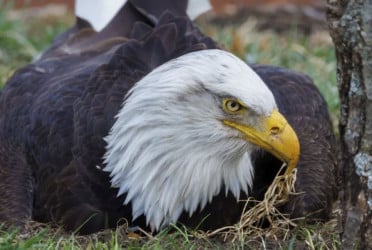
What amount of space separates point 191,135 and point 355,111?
108 centimetres

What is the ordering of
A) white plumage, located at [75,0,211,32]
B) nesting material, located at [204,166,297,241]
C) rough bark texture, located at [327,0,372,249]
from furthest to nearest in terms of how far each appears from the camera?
white plumage, located at [75,0,211,32] < nesting material, located at [204,166,297,241] < rough bark texture, located at [327,0,372,249]

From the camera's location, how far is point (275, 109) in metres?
5.26

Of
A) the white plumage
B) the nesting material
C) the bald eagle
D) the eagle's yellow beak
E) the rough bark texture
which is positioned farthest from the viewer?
the white plumage

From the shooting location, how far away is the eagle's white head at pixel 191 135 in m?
5.23

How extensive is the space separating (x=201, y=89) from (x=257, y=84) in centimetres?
32

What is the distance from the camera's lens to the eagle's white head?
5.23 metres

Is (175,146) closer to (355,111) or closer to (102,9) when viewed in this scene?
(355,111)

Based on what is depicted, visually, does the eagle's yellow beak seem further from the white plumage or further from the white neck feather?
the white plumage

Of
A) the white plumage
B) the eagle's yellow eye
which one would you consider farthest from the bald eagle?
the white plumage

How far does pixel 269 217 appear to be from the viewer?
5645mm

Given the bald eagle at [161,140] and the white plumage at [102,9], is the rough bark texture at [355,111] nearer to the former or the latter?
the bald eagle at [161,140]

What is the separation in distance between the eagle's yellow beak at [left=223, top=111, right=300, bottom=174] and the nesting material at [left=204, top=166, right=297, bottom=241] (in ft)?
1.16

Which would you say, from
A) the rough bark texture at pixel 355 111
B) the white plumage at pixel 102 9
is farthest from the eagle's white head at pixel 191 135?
the white plumage at pixel 102 9

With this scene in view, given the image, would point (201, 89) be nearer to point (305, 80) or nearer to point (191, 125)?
point (191, 125)
